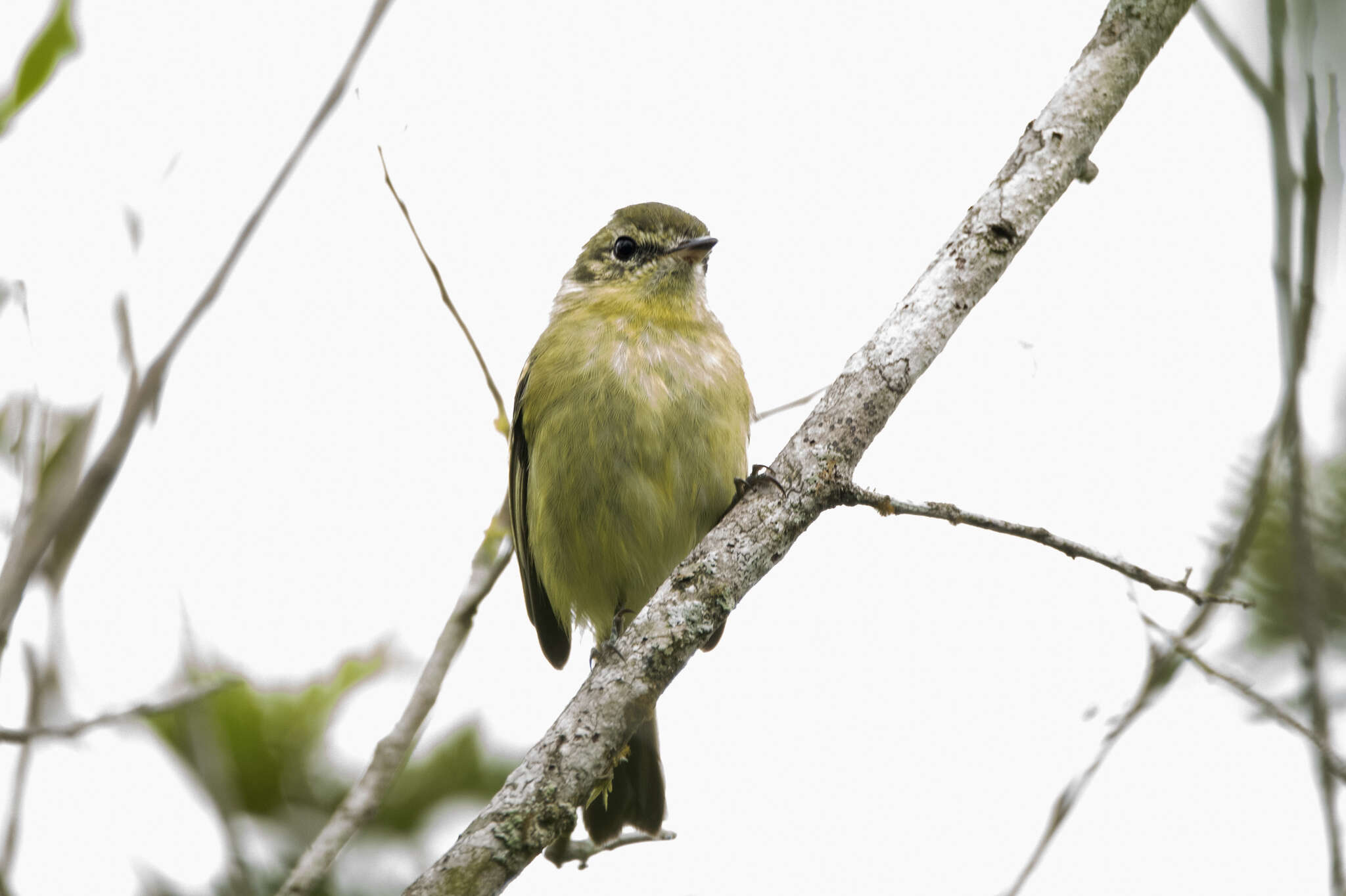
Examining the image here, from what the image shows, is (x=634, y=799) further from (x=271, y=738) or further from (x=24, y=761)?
(x=24, y=761)

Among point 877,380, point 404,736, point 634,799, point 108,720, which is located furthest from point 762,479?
point 634,799

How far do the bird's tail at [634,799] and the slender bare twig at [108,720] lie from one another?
2505mm

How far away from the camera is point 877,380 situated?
3070mm

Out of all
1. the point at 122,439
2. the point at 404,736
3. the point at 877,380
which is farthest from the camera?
the point at 877,380

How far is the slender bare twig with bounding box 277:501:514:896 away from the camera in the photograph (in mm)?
2388

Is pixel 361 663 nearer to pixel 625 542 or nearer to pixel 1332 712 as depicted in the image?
pixel 625 542

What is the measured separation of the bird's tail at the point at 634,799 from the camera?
4789 mm

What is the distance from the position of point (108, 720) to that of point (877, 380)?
1.95 meters

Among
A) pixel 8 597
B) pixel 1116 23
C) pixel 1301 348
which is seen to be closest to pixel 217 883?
pixel 8 597

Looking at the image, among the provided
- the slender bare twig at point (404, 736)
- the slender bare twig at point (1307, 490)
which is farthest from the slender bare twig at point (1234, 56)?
the slender bare twig at point (404, 736)

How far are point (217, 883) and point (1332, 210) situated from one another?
2708mm

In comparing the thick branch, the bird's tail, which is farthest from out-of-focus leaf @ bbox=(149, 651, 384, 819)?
the bird's tail

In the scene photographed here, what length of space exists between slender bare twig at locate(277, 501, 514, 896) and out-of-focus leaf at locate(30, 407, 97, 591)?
0.73 meters

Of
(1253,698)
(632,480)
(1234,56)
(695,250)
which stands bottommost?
(1253,698)
